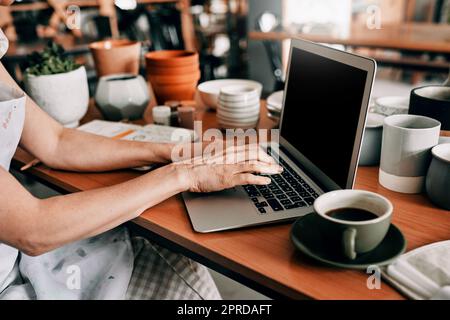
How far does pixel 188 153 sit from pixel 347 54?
46 centimetres

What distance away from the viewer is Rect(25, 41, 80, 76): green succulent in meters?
1.28

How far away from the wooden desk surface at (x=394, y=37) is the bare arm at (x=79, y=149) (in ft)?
8.20

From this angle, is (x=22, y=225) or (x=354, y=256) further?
(x=22, y=225)

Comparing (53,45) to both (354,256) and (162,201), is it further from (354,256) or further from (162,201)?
(354,256)

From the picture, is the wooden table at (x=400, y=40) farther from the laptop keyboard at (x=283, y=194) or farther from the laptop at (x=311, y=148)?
the laptop keyboard at (x=283, y=194)

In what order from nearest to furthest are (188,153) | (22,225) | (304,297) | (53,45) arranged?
(304,297) < (22,225) < (188,153) < (53,45)

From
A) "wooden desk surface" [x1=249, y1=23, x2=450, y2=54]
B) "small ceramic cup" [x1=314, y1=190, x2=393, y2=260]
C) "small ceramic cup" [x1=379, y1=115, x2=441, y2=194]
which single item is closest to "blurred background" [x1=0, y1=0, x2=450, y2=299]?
"wooden desk surface" [x1=249, y1=23, x2=450, y2=54]

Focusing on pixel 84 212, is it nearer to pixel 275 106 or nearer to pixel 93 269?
pixel 93 269

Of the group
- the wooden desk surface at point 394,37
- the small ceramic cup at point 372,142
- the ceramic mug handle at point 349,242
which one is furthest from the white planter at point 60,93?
the wooden desk surface at point 394,37

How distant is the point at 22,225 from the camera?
734mm

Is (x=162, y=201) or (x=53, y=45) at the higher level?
(x=53, y=45)

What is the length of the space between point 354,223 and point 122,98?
1011 mm

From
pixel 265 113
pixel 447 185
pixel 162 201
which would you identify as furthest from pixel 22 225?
pixel 265 113

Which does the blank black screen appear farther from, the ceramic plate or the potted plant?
the potted plant
